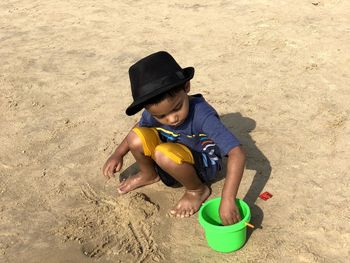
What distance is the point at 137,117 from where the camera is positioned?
3.95 metres

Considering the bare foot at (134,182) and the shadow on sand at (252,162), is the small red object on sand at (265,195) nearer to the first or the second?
the shadow on sand at (252,162)

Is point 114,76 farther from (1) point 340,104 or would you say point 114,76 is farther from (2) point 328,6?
(2) point 328,6

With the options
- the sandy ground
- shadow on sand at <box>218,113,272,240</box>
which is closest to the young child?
the sandy ground

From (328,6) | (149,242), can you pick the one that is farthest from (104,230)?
(328,6)

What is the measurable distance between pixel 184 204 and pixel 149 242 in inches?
13.3

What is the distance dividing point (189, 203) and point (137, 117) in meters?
1.29

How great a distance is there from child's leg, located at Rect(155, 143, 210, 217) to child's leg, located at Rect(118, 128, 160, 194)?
0.16 meters

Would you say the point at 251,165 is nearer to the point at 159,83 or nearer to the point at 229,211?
the point at 229,211

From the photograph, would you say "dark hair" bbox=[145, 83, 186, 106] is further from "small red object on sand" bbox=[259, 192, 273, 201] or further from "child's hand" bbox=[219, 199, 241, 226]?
"small red object on sand" bbox=[259, 192, 273, 201]

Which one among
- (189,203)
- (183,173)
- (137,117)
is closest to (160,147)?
(183,173)

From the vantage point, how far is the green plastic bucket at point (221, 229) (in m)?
2.36

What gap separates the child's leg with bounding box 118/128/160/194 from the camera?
2.83 m

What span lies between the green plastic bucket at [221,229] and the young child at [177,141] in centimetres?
6

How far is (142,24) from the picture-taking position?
20.0ft
